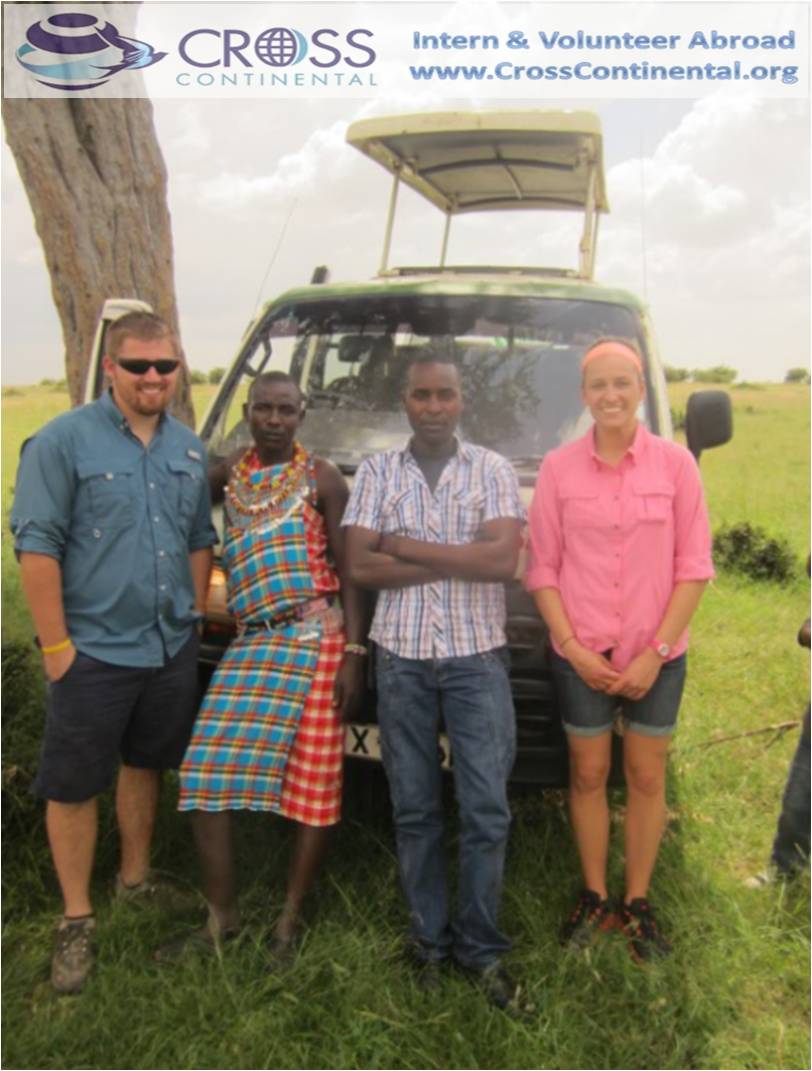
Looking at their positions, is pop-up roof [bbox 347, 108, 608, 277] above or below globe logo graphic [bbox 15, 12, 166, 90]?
below

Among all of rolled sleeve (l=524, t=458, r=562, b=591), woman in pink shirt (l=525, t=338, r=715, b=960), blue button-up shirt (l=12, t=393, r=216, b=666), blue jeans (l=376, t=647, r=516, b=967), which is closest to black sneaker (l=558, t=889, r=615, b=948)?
woman in pink shirt (l=525, t=338, r=715, b=960)

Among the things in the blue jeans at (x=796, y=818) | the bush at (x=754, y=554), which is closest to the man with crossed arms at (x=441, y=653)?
the blue jeans at (x=796, y=818)

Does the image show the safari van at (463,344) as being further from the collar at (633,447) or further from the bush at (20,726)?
the bush at (20,726)

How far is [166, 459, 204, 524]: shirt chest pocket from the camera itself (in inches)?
115

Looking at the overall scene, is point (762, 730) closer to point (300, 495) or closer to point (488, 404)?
point (488, 404)

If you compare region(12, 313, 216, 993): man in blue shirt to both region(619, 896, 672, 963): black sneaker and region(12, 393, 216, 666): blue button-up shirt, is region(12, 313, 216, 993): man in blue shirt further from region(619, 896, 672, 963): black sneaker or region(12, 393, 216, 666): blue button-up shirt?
region(619, 896, 672, 963): black sneaker

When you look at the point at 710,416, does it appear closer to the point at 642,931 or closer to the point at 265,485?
the point at 265,485

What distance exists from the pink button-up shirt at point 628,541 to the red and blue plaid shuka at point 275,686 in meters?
0.76

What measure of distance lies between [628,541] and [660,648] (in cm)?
33

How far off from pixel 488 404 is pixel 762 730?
2223mm

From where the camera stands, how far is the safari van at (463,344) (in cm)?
376

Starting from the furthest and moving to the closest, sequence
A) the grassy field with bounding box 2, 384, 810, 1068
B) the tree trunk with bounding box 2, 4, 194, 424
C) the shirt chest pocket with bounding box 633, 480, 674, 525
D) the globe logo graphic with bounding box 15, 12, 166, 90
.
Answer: the tree trunk with bounding box 2, 4, 194, 424 < the globe logo graphic with bounding box 15, 12, 166, 90 < the shirt chest pocket with bounding box 633, 480, 674, 525 < the grassy field with bounding box 2, 384, 810, 1068

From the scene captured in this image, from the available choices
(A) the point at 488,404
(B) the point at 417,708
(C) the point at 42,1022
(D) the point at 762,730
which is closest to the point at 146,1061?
(C) the point at 42,1022

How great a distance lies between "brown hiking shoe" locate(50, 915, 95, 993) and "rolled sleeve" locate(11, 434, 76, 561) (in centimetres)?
116
